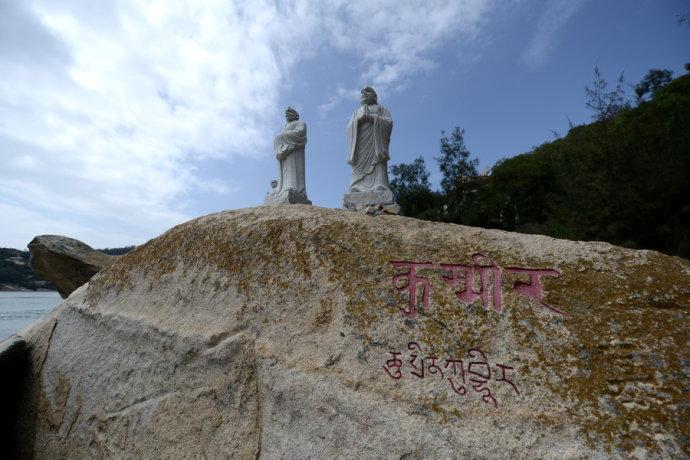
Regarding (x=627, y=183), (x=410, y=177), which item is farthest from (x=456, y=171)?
(x=627, y=183)

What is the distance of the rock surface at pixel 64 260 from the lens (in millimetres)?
5566

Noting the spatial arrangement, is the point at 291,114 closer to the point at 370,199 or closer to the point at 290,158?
the point at 290,158

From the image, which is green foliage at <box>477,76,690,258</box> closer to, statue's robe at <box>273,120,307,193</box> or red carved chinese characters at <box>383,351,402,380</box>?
statue's robe at <box>273,120,307,193</box>

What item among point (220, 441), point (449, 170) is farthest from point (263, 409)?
point (449, 170)

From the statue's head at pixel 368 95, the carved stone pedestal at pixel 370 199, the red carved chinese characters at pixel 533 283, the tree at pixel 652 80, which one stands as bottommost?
the red carved chinese characters at pixel 533 283

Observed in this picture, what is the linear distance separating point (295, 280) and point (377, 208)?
849 mm

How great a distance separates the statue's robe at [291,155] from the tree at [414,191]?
1268 centimetres

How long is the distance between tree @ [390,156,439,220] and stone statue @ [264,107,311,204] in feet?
41.6

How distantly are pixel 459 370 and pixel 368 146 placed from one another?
6.69 metres

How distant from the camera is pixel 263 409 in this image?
7.16 feet

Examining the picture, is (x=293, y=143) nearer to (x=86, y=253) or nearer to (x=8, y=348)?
(x=86, y=253)

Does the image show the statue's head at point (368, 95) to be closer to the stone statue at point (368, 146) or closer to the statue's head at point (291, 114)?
the stone statue at point (368, 146)

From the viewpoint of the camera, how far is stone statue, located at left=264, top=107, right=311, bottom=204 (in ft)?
30.9

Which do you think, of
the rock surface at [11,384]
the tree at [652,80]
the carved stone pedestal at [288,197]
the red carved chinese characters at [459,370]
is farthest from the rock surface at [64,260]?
the tree at [652,80]
